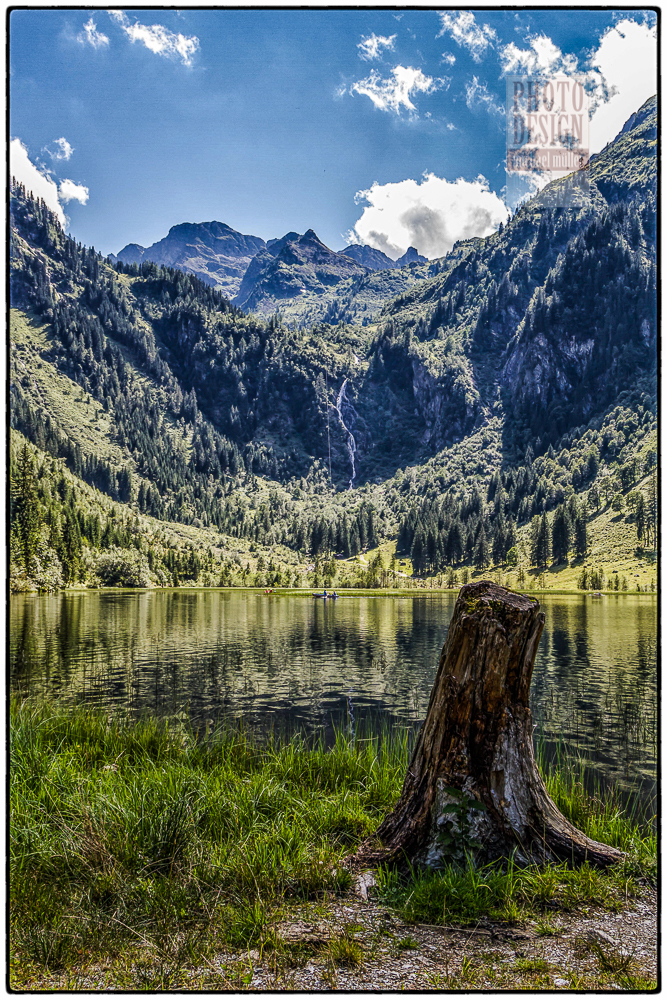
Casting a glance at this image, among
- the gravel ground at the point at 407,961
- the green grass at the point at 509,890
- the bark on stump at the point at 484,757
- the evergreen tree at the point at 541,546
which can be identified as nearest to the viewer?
the gravel ground at the point at 407,961

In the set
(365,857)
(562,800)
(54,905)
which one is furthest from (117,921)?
(562,800)

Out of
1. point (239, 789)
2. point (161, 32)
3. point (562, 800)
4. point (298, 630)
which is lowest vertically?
point (298, 630)

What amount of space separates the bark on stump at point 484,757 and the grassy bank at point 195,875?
240 millimetres

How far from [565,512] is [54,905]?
152 metres

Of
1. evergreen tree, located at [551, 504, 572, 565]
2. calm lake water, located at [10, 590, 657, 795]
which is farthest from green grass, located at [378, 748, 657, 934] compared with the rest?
evergreen tree, located at [551, 504, 572, 565]

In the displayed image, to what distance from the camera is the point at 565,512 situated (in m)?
145

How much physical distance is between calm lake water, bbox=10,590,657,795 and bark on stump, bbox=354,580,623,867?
237 inches

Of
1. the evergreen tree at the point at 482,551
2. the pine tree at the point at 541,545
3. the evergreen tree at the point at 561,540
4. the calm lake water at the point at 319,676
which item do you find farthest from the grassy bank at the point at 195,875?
the evergreen tree at the point at 482,551

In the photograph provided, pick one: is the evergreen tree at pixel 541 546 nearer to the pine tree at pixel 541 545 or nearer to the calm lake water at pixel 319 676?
the pine tree at pixel 541 545

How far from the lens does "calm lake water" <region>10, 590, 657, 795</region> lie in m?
17.8

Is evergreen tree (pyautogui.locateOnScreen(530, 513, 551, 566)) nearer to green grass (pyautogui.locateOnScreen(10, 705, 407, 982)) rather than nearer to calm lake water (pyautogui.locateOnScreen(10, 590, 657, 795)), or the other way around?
calm lake water (pyautogui.locateOnScreen(10, 590, 657, 795))

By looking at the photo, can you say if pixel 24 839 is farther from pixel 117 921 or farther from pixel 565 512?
pixel 565 512

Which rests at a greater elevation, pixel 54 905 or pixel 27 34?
pixel 27 34

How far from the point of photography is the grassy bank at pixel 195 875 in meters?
A: 3.98
